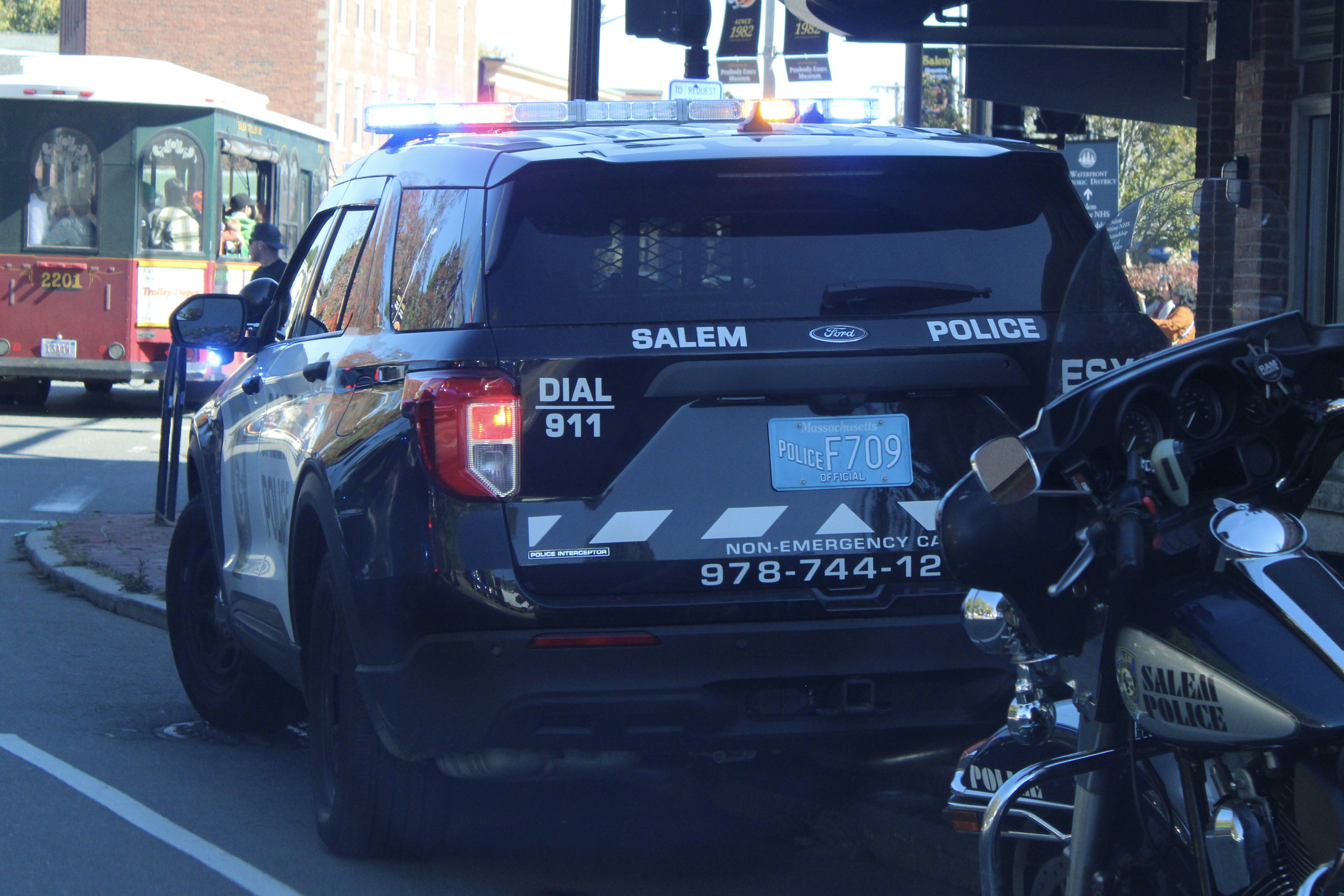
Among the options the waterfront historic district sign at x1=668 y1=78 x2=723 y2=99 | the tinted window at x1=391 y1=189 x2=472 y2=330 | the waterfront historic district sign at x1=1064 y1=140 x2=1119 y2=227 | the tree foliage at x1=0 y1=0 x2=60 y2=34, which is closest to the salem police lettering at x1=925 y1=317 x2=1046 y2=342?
the tinted window at x1=391 y1=189 x2=472 y2=330

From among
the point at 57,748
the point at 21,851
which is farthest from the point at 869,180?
the point at 57,748

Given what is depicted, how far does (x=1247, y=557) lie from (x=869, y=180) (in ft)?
6.68

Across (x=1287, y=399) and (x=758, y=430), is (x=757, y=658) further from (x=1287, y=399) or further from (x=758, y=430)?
(x=1287, y=399)

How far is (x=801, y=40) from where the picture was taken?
24531 mm

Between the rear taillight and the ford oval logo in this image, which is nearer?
the rear taillight

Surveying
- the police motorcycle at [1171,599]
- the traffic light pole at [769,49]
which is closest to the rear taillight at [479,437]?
the police motorcycle at [1171,599]

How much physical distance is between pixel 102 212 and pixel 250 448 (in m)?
14.8

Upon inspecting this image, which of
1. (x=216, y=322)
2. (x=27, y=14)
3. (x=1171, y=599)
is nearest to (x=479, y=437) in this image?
(x=1171, y=599)

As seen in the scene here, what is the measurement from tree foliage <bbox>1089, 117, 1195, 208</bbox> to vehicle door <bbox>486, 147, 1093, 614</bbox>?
3307 centimetres

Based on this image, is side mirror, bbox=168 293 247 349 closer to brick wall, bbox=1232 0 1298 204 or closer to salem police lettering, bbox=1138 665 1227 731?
salem police lettering, bbox=1138 665 1227 731

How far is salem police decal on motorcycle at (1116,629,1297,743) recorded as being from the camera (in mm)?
2359

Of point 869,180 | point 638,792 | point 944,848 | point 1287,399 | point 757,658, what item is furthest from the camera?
point 638,792

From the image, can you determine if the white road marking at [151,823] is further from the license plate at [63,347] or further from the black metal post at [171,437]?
the license plate at [63,347]

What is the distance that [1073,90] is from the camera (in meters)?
13.1
